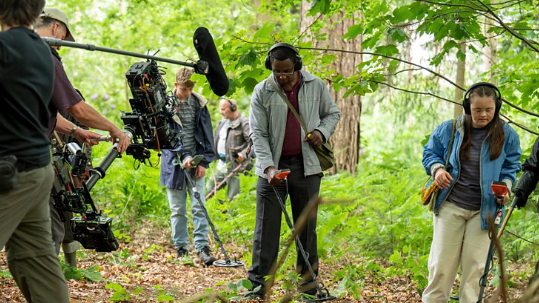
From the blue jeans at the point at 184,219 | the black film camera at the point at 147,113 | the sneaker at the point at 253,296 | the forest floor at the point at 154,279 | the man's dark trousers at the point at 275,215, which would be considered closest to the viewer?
the black film camera at the point at 147,113

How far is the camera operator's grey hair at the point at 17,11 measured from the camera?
3352mm

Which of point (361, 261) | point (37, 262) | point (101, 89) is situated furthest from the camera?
point (101, 89)

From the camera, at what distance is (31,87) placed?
3338 mm

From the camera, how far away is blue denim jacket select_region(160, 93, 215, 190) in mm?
8164

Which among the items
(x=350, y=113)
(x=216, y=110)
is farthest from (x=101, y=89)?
(x=350, y=113)

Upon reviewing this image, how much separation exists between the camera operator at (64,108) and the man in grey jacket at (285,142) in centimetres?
142

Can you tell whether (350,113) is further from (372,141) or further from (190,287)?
(372,141)

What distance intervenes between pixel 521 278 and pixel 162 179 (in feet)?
13.9

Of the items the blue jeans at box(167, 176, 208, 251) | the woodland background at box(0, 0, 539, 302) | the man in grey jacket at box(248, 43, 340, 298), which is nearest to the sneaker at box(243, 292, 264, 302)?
the man in grey jacket at box(248, 43, 340, 298)

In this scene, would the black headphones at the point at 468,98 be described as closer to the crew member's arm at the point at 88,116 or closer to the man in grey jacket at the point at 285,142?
the man in grey jacket at the point at 285,142

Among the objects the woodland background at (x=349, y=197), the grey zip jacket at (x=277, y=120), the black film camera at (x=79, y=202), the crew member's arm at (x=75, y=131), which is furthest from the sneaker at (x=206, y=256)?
the crew member's arm at (x=75, y=131)

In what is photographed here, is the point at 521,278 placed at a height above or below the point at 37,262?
below

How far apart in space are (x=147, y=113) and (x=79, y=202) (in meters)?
1.00

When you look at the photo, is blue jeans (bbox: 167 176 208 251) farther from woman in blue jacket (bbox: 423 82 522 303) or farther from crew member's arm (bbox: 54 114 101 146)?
woman in blue jacket (bbox: 423 82 522 303)
